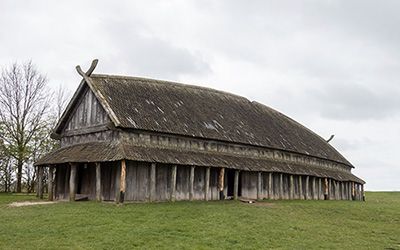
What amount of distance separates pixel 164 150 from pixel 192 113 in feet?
19.4

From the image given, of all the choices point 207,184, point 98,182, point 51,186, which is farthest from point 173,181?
point 51,186

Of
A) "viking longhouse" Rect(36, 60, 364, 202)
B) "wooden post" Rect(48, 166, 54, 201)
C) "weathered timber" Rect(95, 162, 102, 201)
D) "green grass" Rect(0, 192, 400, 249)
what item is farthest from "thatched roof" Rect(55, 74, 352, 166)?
"green grass" Rect(0, 192, 400, 249)

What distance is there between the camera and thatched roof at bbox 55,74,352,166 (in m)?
26.5

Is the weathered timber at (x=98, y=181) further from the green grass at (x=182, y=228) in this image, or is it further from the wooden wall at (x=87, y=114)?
the wooden wall at (x=87, y=114)

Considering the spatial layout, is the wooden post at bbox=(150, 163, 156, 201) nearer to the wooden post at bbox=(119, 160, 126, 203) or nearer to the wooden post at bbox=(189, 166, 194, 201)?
the wooden post at bbox=(119, 160, 126, 203)

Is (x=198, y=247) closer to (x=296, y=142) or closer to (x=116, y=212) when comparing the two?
(x=116, y=212)

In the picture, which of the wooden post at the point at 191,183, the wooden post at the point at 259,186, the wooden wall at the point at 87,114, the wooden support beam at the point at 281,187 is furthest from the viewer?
the wooden support beam at the point at 281,187

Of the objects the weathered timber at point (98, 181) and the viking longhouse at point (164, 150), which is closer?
the weathered timber at point (98, 181)

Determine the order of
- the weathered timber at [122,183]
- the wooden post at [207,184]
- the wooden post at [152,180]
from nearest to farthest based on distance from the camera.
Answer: the weathered timber at [122,183] < the wooden post at [152,180] < the wooden post at [207,184]

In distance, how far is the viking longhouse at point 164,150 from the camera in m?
24.7

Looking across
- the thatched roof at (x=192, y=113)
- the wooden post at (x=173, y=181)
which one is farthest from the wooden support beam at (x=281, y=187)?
the wooden post at (x=173, y=181)

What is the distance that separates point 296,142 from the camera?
40500 mm

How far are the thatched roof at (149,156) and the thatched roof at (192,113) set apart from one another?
4.08 feet

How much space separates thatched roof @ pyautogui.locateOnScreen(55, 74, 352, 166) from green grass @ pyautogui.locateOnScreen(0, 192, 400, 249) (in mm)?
6411
